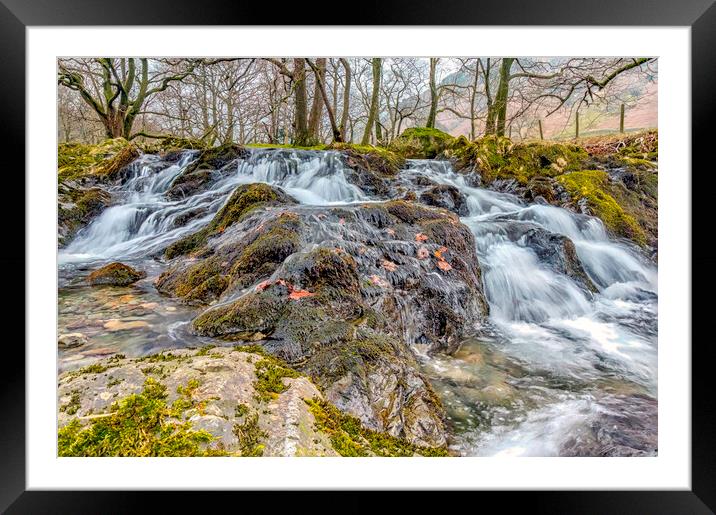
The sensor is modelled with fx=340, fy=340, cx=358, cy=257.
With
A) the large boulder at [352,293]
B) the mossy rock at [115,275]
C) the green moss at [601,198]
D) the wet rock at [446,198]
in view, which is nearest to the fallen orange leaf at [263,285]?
the large boulder at [352,293]

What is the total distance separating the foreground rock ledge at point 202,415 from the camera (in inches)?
51.3

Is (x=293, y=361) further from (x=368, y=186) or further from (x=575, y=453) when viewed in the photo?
(x=368, y=186)

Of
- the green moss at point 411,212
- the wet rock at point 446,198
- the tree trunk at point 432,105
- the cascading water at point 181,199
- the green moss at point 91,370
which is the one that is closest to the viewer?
the green moss at point 91,370

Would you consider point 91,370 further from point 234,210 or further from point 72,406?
point 234,210

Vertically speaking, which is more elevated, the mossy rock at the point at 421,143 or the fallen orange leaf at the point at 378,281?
the mossy rock at the point at 421,143

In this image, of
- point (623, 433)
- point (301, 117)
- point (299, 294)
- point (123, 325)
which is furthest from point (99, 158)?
point (623, 433)

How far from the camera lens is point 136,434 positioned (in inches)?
52.0

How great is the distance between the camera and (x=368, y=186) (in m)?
4.05

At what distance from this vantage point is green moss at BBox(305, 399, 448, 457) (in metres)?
1.44

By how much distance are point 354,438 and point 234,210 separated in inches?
95.2

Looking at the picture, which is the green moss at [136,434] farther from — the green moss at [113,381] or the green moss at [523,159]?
the green moss at [523,159]
